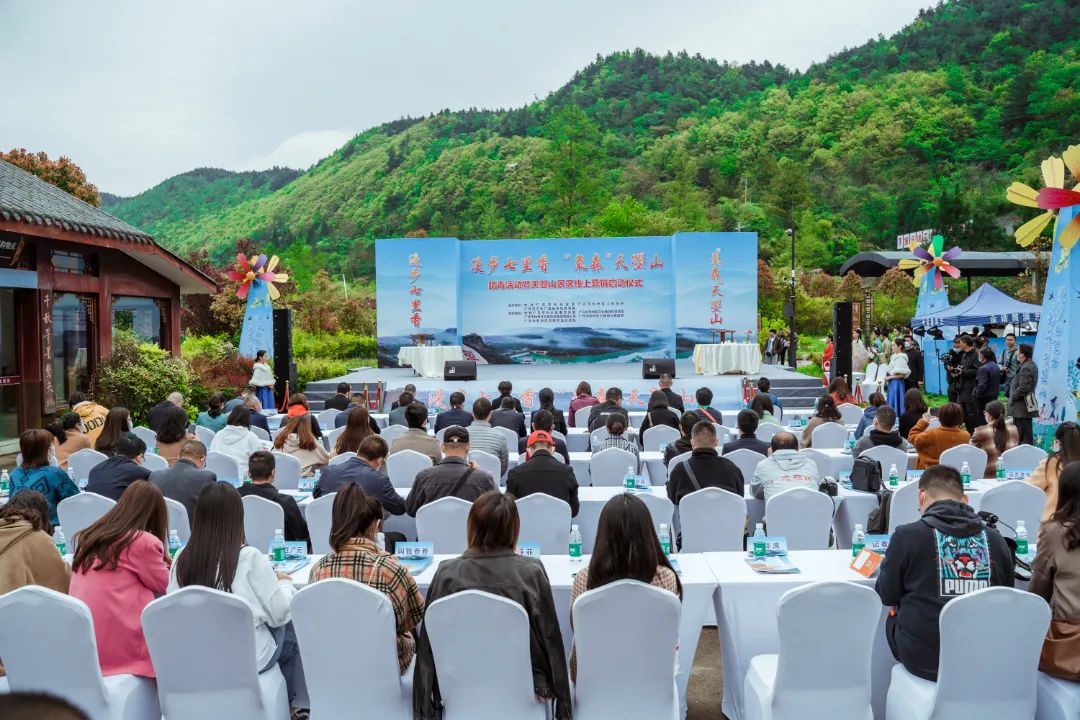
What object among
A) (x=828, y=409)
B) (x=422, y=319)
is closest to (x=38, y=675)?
(x=828, y=409)

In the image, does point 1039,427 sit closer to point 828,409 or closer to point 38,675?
point 828,409

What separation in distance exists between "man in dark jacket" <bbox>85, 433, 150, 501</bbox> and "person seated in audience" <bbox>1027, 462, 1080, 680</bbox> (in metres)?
4.59

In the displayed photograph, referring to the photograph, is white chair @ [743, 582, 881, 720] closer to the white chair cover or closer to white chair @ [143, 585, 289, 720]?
the white chair cover

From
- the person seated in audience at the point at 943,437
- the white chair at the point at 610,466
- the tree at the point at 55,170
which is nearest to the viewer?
the person seated in audience at the point at 943,437

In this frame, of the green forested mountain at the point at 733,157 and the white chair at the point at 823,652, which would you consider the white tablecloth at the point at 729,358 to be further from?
the green forested mountain at the point at 733,157

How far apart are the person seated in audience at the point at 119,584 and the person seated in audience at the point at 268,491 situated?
1.39 metres

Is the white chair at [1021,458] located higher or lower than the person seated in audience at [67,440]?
lower

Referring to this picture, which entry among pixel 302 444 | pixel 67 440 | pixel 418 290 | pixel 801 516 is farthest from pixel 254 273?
pixel 801 516

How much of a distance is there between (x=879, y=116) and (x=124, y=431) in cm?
4467

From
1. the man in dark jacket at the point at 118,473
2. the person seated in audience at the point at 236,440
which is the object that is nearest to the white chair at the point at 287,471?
the person seated in audience at the point at 236,440

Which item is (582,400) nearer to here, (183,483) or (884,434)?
(884,434)

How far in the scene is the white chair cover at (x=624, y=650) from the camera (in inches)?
104

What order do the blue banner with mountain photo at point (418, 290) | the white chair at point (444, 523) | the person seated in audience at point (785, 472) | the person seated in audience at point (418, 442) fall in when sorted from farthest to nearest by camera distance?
the blue banner with mountain photo at point (418, 290), the person seated in audience at point (418, 442), the person seated in audience at point (785, 472), the white chair at point (444, 523)

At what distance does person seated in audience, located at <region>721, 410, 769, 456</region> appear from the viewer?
18.7ft
